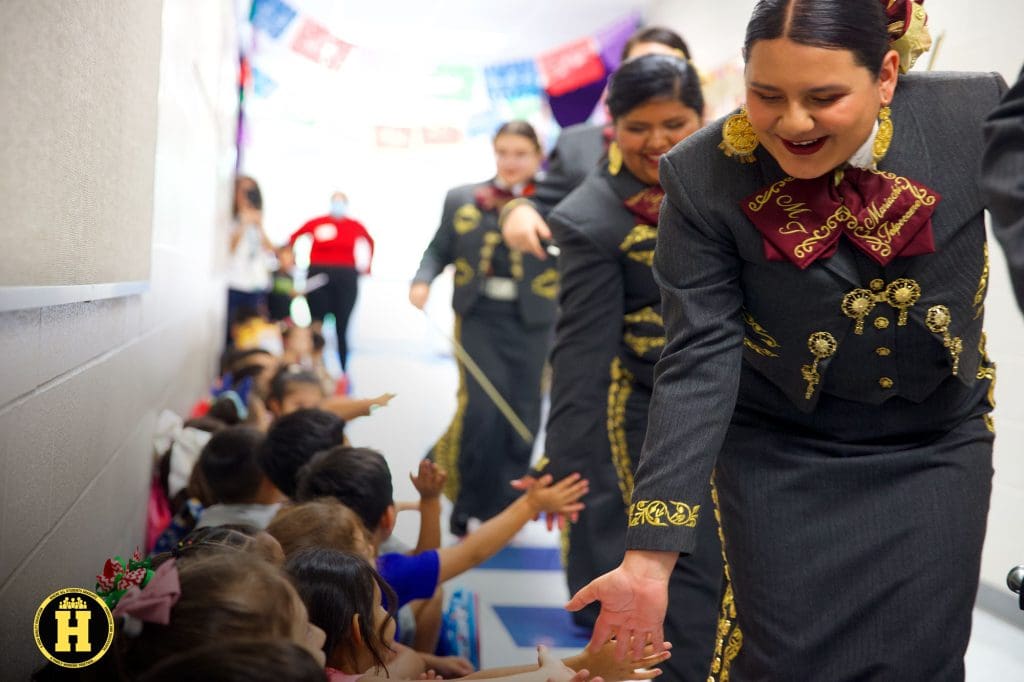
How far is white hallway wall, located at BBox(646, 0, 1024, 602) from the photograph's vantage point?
3164 mm

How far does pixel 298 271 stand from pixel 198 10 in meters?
7.14

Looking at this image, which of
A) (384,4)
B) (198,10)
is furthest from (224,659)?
(384,4)

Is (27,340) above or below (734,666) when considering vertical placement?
above

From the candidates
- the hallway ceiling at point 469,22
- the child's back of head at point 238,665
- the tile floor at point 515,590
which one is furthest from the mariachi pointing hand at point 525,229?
the hallway ceiling at point 469,22

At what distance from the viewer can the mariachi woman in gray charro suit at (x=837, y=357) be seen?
142 cm

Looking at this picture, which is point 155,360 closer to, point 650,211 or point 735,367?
point 650,211

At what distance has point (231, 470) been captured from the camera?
264 cm

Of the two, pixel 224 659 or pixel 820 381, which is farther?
pixel 820 381

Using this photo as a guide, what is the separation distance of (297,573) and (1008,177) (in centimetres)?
105

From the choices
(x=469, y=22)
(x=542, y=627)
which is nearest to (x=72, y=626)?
(x=542, y=627)

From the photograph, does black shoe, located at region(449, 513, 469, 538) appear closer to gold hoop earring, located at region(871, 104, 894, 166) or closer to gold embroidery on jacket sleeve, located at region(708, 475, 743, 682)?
gold embroidery on jacket sleeve, located at region(708, 475, 743, 682)

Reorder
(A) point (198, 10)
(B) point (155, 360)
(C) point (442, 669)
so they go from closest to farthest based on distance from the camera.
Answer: (C) point (442, 669) < (B) point (155, 360) < (A) point (198, 10)

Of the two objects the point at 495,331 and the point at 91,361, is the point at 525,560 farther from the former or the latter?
the point at 91,361

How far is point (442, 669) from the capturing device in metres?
2.19
